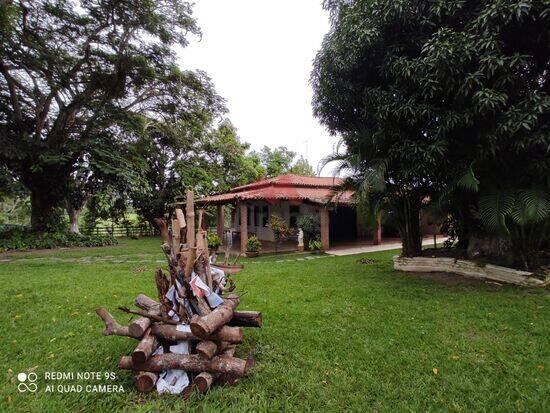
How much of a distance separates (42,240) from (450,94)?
56.3 feet

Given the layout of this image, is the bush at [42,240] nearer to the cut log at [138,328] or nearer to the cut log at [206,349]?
the cut log at [138,328]

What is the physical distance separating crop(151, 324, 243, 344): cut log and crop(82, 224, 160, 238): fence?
21.5 m

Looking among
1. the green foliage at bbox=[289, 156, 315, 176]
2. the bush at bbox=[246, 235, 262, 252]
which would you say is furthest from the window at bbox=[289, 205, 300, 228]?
the green foliage at bbox=[289, 156, 315, 176]

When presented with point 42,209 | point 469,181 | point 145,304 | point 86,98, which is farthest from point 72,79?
point 469,181

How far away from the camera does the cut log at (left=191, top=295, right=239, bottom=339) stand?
9.13 feet

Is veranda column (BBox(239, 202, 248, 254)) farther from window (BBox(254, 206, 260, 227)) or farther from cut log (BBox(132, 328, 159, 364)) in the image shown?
cut log (BBox(132, 328, 159, 364))

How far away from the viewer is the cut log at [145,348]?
9.36ft

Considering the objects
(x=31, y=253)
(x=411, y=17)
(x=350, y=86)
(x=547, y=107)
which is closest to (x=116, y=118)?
(x=31, y=253)

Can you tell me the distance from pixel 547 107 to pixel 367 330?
455cm

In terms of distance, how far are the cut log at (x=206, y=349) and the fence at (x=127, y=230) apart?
71.6 ft

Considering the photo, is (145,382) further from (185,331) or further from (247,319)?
(247,319)

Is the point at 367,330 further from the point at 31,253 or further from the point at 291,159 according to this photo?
the point at 291,159

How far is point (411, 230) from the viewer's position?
28.1ft

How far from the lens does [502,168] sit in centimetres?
640
